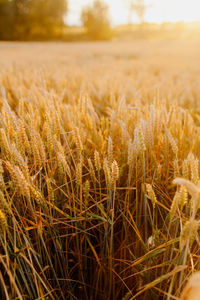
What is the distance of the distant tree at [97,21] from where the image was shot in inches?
762

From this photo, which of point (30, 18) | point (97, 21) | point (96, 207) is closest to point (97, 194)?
point (96, 207)

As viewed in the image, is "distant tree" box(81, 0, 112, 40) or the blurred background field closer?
the blurred background field

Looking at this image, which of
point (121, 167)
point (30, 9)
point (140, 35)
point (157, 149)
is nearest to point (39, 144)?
point (121, 167)

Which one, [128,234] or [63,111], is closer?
[128,234]

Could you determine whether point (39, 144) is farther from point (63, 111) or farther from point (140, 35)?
point (140, 35)

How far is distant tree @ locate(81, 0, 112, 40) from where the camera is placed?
63.5ft

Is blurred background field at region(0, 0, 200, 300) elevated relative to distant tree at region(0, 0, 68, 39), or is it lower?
lower

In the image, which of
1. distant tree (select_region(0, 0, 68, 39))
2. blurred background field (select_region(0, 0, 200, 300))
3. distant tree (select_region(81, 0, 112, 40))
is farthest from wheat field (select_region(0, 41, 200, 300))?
distant tree (select_region(81, 0, 112, 40))

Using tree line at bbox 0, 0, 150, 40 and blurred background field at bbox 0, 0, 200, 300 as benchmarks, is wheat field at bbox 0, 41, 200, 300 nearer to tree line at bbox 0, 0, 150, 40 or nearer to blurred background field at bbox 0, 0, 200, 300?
blurred background field at bbox 0, 0, 200, 300

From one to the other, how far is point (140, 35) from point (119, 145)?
74.3 ft

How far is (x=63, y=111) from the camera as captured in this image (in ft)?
2.54

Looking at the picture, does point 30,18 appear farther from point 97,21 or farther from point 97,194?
point 97,194

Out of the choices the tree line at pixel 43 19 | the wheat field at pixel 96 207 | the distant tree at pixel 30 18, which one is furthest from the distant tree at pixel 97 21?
the wheat field at pixel 96 207

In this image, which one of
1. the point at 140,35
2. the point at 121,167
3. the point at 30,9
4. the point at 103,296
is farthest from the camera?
the point at 140,35
